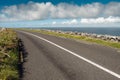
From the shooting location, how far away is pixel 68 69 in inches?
405

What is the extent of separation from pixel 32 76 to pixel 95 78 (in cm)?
252

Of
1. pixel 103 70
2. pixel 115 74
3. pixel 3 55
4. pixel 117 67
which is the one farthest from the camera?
pixel 3 55

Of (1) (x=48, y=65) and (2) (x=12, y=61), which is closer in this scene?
(1) (x=48, y=65)

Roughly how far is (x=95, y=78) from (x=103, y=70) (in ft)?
5.01

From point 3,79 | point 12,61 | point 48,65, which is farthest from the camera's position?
point 12,61

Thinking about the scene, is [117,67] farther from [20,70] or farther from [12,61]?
[12,61]

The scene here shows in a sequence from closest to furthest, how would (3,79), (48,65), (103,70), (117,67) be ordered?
(3,79)
(103,70)
(117,67)
(48,65)

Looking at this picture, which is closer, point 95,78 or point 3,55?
point 95,78

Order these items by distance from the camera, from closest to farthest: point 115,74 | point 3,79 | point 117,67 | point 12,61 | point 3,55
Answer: point 3,79
point 115,74
point 117,67
point 12,61
point 3,55

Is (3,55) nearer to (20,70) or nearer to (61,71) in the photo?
(20,70)

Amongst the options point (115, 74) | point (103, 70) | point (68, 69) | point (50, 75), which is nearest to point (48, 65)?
point (68, 69)

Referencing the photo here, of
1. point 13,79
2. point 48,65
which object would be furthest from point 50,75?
point 48,65

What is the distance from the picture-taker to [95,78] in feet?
27.7

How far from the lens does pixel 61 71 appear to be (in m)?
9.91
